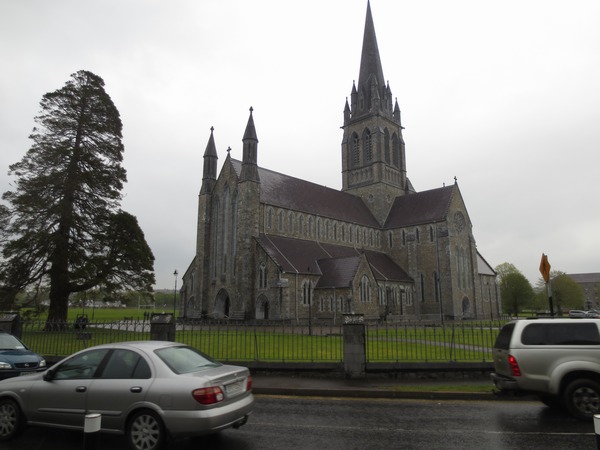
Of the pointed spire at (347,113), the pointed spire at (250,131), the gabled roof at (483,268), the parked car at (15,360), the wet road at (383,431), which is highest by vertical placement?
the pointed spire at (347,113)

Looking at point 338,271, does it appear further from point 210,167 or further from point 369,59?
point 369,59

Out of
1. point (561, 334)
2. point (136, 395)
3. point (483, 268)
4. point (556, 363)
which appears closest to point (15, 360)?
point (136, 395)

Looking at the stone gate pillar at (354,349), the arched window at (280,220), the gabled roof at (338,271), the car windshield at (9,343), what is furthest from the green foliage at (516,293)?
the car windshield at (9,343)

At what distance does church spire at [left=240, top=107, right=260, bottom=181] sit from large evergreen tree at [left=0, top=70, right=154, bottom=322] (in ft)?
39.3

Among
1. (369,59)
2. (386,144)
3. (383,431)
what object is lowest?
(383,431)

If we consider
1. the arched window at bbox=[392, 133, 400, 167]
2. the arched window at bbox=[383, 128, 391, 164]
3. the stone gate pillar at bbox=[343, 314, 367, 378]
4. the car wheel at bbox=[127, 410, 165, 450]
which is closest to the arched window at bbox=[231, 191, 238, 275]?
the arched window at bbox=[383, 128, 391, 164]

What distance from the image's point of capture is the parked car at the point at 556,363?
7.94 meters

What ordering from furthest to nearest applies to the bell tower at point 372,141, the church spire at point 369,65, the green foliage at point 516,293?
the green foliage at point 516,293
the church spire at point 369,65
the bell tower at point 372,141

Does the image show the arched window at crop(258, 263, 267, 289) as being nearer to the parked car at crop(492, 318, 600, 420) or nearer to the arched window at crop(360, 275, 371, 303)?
the arched window at crop(360, 275, 371, 303)

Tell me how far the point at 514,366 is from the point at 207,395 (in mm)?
6022

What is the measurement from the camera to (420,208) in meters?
53.5

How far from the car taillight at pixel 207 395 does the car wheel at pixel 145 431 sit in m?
0.67

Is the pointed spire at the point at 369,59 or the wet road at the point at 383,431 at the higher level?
the pointed spire at the point at 369,59

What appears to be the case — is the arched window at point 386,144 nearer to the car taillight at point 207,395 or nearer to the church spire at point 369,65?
the church spire at point 369,65
